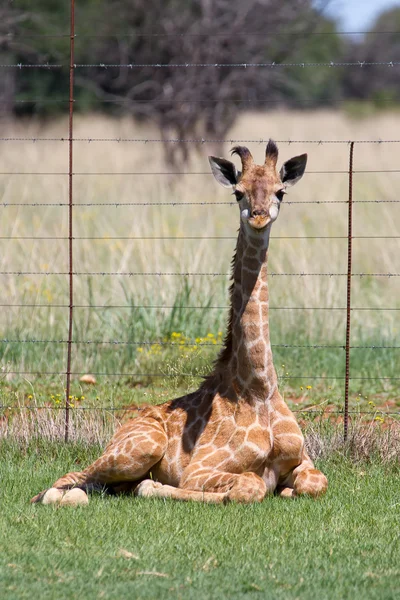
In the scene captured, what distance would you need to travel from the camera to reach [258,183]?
6520mm

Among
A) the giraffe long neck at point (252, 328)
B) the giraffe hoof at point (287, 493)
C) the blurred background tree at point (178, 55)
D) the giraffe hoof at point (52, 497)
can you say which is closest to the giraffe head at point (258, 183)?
the giraffe long neck at point (252, 328)

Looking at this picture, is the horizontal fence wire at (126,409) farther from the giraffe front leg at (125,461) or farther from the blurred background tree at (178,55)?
the blurred background tree at (178,55)

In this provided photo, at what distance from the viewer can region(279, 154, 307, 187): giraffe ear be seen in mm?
6953

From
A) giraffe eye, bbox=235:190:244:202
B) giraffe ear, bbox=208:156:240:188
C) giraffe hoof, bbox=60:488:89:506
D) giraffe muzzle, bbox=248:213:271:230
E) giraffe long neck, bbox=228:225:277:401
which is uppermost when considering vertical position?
giraffe ear, bbox=208:156:240:188

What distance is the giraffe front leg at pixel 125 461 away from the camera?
22.6 feet

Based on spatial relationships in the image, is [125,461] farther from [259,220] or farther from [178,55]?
[178,55]

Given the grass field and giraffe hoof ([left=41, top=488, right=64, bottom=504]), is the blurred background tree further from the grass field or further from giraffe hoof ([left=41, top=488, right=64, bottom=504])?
giraffe hoof ([left=41, top=488, right=64, bottom=504])

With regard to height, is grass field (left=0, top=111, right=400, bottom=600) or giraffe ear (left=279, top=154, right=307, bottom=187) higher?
giraffe ear (left=279, top=154, right=307, bottom=187)

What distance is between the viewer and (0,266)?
11844 mm

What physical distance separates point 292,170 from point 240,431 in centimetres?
186

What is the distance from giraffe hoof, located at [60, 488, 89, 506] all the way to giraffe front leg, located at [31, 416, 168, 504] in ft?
0.88

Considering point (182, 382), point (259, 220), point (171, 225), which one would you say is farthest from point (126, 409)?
point (171, 225)

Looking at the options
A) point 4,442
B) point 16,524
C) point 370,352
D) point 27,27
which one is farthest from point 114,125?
point 16,524

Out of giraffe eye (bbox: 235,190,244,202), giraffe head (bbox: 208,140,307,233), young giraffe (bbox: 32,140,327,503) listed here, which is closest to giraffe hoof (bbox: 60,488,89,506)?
young giraffe (bbox: 32,140,327,503)
